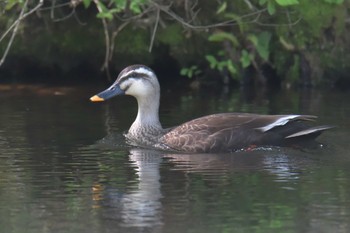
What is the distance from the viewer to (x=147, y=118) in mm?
12672

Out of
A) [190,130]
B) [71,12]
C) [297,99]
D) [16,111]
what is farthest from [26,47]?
[190,130]

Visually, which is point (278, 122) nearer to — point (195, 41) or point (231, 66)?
point (231, 66)

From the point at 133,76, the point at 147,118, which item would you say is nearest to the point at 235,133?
the point at 147,118

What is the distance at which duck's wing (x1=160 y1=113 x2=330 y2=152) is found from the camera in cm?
1162

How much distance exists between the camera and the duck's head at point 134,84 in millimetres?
12617

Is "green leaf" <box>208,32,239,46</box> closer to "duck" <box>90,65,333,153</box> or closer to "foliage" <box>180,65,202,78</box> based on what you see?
"foliage" <box>180,65,202,78</box>

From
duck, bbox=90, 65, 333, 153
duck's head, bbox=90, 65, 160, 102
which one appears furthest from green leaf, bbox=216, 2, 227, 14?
duck, bbox=90, 65, 333, 153

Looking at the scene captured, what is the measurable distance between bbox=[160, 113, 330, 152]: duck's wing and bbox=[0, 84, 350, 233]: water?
16cm

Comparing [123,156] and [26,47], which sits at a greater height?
[26,47]

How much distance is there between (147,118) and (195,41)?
4052 mm

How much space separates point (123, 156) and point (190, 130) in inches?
A: 30.8

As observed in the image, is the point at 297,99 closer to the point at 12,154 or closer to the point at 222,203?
the point at 12,154

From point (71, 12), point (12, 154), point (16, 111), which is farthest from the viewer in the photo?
point (71, 12)

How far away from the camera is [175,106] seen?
49.0 ft
